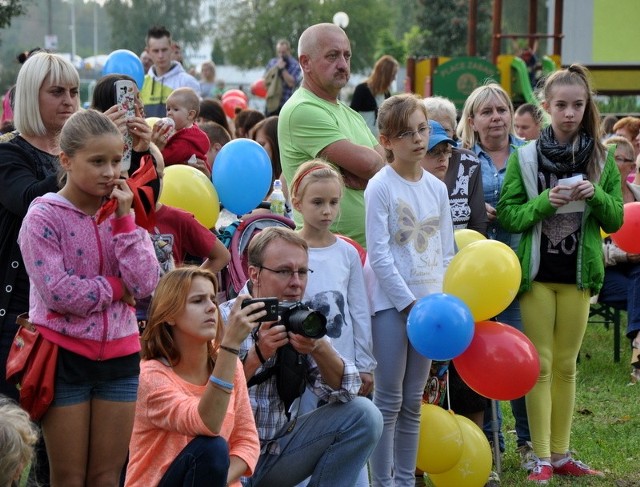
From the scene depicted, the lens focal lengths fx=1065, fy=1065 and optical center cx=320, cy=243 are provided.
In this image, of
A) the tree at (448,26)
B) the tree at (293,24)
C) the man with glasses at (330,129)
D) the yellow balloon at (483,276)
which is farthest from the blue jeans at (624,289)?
the tree at (293,24)

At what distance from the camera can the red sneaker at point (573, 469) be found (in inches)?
223

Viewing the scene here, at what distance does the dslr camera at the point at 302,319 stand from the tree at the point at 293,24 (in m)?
60.8

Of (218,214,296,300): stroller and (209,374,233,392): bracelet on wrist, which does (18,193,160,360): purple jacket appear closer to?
(209,374,233,392): bracelet on wrist

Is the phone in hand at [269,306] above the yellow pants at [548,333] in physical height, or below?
above

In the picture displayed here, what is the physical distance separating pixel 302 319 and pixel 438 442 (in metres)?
1.68

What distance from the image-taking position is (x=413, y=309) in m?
4.59

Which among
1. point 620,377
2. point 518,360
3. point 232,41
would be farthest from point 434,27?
point 518,360

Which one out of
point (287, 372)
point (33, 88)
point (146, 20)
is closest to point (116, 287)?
point (287, 372)

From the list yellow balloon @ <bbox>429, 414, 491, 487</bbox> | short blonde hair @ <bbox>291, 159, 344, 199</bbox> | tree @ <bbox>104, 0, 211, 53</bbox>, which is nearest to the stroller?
short blonde hair @ <bbox>291, 159, 344, 199</bbox>

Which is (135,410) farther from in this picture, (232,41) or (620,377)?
(232,41)

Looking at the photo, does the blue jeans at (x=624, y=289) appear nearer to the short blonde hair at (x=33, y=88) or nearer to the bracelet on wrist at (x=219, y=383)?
the bracelet on wrist at (x=219, y=383)

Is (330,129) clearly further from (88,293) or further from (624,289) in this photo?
(624,289)

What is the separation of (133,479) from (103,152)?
1.16m

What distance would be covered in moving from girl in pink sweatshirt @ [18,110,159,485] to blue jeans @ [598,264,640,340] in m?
5.01
